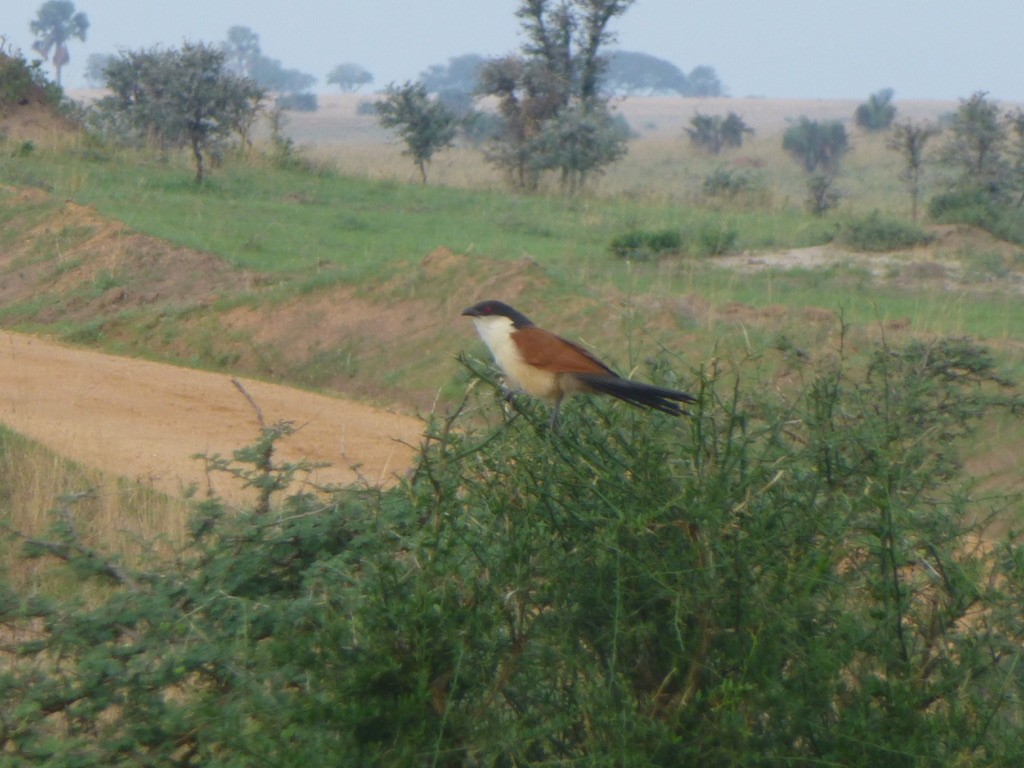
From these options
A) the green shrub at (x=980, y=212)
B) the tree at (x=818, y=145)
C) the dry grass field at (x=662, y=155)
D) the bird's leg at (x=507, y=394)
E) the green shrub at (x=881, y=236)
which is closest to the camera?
the bird's leg at (x=507, y=394)

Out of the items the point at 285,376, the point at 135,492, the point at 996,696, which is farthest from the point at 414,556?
the point at 285,376

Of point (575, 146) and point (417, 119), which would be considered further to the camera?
point (417, 119)

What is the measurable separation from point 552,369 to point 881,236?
1545cm

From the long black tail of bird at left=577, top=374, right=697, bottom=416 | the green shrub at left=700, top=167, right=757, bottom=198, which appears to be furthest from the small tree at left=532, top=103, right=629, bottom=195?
the long black tail of bird at left=577, top=374, right=697, bottom=416

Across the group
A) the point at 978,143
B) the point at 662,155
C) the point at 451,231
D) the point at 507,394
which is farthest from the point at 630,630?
the point at 662,155

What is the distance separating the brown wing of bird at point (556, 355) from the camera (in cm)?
320

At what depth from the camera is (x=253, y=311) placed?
12953mm

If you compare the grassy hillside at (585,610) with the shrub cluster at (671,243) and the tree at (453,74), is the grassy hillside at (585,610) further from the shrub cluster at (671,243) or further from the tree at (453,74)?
the tree at (453,74)

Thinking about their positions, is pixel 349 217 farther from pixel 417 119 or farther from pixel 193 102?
pixel 417 119

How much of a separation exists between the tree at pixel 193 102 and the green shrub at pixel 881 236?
1038cm

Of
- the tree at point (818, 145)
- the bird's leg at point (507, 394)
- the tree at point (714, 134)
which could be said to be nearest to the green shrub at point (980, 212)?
the bird's leg at point (507, 394)

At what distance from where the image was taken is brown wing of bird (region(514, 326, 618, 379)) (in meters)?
3.20

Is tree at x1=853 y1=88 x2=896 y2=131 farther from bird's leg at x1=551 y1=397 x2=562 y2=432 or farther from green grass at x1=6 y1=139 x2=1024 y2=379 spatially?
bird's leg at x1=551 y1=397 x2=562 y2=432

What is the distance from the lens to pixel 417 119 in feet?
93.9
